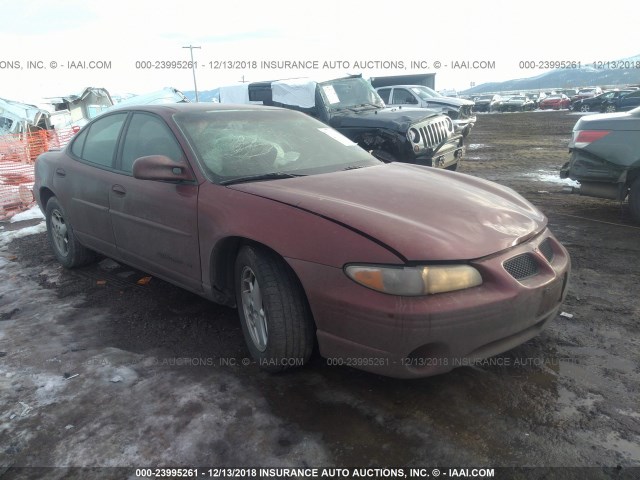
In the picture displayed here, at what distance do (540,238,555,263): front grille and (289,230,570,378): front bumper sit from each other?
0.23 m

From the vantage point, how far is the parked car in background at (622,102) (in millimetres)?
29836

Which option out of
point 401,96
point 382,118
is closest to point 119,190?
point 382,118

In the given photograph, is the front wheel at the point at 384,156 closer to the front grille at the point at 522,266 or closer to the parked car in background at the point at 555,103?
the front grille at the point at 522,266

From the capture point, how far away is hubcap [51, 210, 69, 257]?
4820mm

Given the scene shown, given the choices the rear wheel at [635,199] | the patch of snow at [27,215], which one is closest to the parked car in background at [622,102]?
the rear wheel at [635,199]

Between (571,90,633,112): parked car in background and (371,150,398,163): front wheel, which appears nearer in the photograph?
(371,150,398,163): front wheel

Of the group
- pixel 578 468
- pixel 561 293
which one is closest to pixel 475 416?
pixel 578 468

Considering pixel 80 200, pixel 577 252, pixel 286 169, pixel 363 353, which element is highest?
pixel 286 169

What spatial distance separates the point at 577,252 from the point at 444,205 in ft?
8.94

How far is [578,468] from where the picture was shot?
206 centimetres

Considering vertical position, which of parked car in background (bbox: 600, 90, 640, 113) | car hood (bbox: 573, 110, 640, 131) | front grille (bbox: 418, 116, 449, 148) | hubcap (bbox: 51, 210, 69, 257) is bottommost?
parked car in background (bbox: 600, 90, 640, 113)

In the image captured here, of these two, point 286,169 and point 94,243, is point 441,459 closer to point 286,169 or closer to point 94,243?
point 286,169

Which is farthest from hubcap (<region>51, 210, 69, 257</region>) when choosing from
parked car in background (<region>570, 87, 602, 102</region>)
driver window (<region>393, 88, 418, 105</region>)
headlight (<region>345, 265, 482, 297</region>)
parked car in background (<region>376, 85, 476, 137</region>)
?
parked car in background (<region>570, 87, 602, 102</region>)

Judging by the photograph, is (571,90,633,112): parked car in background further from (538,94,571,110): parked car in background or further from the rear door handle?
the rear door handle
